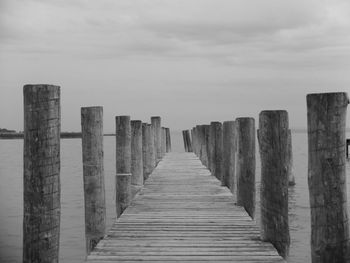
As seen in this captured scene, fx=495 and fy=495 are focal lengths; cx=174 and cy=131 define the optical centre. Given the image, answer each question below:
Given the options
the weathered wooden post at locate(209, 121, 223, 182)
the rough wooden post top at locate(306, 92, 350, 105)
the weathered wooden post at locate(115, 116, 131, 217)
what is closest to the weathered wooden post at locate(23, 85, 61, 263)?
the rough wooden post top at locate(306, 92, 350, 105)

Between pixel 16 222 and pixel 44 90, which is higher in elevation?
pixel 44 90

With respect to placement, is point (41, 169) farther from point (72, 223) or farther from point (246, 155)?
point (72, 223)

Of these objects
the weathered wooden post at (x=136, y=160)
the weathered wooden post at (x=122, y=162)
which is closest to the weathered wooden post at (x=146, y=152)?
the weathered wooden post at (x=136, y=160)

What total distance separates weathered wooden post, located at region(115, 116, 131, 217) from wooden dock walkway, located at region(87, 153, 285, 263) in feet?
0.71

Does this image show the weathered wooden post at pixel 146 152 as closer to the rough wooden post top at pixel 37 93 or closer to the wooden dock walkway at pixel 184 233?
the wooden dock walkway at pixel 184 233

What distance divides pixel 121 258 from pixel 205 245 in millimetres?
975

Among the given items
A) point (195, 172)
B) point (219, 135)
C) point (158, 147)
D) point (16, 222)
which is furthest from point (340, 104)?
point (158, 147)

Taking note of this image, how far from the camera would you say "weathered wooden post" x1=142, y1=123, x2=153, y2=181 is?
12.7 m

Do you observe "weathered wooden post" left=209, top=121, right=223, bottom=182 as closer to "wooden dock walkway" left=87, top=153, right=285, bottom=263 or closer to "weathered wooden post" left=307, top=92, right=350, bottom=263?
"wooden dock walkway" left=87, top=153, right=285, bottom=263

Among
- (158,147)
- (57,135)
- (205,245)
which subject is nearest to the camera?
(57,135)

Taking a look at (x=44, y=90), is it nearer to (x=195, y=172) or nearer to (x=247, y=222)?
(x=247, y=222)

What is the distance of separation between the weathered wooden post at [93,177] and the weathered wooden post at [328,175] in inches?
128

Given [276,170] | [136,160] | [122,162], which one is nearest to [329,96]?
[276,170]

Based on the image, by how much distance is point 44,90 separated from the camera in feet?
11.5
